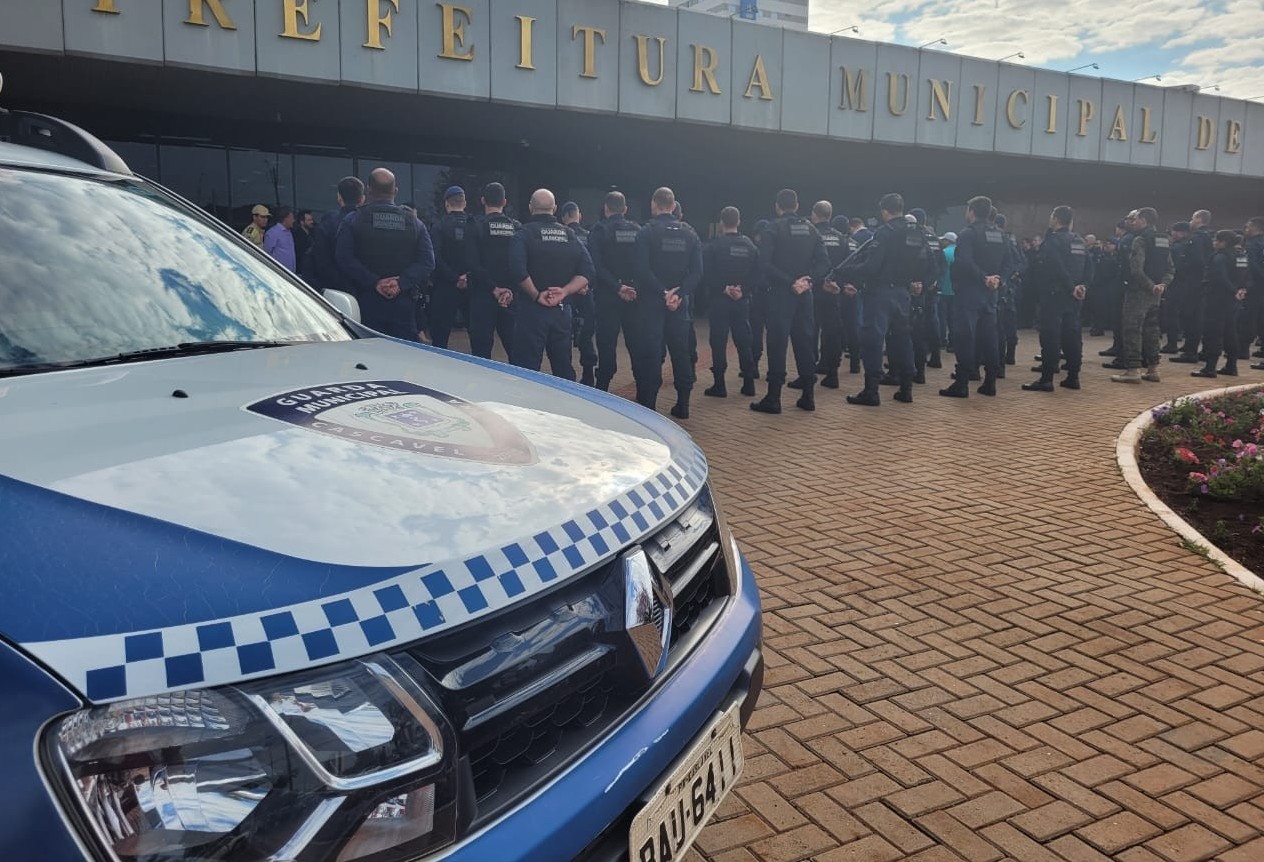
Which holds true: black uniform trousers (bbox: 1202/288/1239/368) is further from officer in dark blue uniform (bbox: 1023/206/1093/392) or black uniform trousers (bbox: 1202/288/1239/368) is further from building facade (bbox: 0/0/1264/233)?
building facade (bbox: 0/0/1264/233)

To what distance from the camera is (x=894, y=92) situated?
20250 millimetres

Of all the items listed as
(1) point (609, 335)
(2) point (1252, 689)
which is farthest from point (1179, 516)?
(1) point (609, 335)

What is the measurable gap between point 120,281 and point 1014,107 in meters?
23.2

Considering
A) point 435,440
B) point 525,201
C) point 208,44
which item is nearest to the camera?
point 435,440

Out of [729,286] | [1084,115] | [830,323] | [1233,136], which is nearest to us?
[729,286]

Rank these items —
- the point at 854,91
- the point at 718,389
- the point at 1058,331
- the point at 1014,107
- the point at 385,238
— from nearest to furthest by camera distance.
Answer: the point at 385,238, the point at 718,389, the point at 1058,331, the point at 854,91, the point at 1014,107

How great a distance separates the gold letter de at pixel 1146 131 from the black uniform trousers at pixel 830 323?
17.7 meters

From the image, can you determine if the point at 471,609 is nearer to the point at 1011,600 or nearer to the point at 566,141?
the point at 1011,600

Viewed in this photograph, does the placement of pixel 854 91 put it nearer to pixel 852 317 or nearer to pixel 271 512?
pixel 852 317

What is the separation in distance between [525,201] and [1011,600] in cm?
1863

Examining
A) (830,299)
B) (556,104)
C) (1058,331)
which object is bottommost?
(1058,331)

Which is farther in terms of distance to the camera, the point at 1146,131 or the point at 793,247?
the point at 1146,131

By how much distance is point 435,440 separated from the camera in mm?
1824

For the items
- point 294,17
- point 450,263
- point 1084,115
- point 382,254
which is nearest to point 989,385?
point 450,263
